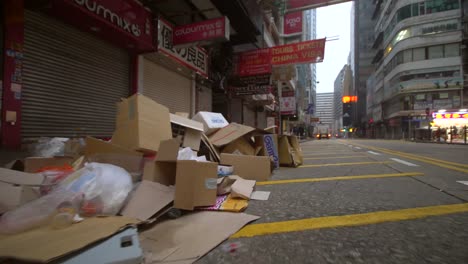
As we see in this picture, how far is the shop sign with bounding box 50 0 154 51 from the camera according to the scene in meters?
4.77

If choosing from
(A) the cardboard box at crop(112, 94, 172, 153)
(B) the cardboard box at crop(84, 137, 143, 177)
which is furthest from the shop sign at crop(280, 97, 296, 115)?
(B) the cardboard box at crop(84, 137, 143, 177)

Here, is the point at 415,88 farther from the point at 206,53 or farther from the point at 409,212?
the point at 409,212

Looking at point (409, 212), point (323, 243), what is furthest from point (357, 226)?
point (409, 212)

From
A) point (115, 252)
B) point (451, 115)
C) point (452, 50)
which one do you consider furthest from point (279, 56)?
point (452, 50)

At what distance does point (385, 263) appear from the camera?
1.38 m

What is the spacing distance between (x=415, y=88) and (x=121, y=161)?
48.8 meters

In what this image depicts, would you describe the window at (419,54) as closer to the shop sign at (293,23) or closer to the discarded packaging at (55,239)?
the shop sign at (293,23)

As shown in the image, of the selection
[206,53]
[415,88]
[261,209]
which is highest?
[415,88]

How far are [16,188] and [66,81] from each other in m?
4.13

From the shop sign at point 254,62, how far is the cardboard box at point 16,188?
378 inches

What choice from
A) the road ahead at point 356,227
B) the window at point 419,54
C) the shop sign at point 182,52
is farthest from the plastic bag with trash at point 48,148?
the window at point 419,54

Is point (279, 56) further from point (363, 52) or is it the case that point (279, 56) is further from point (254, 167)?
point (363, 52)

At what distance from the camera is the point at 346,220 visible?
2068 mm

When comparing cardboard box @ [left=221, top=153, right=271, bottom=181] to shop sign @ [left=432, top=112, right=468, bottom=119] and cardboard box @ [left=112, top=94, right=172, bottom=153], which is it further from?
shop sign @ [left=432, top=112, right=468, bottom=119]
